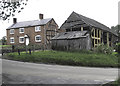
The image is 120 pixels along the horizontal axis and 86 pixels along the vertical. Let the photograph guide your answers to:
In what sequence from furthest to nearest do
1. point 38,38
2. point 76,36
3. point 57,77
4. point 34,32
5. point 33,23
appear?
1. point 33,23
2. point 34,32
3. point 38,38
4. point 76,36
5. point 57,77

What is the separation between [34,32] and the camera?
1484 inches

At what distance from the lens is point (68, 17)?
30641 millimetres

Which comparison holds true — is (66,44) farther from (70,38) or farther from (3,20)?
(3,20)

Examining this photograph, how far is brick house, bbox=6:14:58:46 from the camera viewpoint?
3624cm

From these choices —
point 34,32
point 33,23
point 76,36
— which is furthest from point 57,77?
point 33,23

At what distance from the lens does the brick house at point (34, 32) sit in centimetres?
3624

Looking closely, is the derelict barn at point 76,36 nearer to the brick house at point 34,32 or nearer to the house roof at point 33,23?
the brick house at point 34,32

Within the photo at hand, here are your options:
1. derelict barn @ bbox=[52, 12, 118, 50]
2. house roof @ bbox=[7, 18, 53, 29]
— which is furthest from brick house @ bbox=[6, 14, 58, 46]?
derelict barn @ bbox=[52, 12, 118, 50]

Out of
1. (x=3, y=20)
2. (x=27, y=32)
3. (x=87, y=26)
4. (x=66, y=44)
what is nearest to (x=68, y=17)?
(x=87, y=26)

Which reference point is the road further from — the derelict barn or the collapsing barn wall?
the derelict barn

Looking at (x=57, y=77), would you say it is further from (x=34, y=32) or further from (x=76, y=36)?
(x=34, y=32)

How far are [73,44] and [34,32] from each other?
54.7ft

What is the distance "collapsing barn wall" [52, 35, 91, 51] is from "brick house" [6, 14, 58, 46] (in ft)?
29.3

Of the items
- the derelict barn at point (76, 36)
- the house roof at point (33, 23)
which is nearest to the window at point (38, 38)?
the house roof at point (33, 23)
